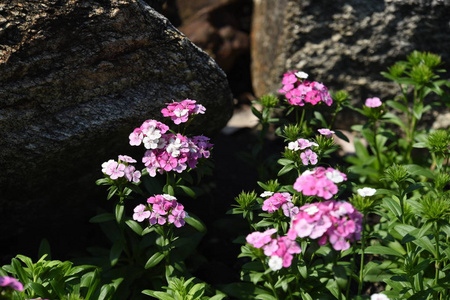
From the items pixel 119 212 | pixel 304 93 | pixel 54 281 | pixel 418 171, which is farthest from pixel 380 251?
pixel 54 281

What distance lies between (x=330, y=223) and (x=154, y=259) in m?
1.30

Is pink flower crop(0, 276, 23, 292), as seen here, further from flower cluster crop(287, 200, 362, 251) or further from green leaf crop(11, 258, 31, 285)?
flower cluster crop(287, 200, 362, 251)

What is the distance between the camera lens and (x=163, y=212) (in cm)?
291

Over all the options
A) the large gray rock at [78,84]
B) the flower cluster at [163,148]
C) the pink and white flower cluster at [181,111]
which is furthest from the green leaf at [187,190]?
the large gray rock at [78,84]

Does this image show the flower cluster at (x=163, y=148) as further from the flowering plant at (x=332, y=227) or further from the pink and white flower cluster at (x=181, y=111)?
the flowering plant at (x=332, y=227)

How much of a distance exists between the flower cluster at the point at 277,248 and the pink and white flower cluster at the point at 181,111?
3.18 ft

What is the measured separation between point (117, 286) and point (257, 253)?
3.46ft

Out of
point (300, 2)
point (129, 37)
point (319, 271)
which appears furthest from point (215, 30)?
point (319, 271)

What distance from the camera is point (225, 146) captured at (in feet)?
16.3

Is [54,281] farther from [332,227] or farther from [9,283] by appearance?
[332,227]

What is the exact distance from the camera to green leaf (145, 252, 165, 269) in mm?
3199

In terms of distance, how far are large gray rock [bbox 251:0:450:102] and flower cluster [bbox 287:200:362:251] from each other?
263cm

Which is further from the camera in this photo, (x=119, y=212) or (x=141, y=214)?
(x=119, y=212)

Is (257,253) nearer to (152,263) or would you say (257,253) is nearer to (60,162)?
(152,263)
